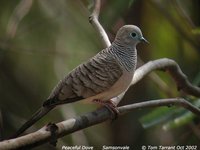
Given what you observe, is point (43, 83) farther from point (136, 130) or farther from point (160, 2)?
point (160, 2)

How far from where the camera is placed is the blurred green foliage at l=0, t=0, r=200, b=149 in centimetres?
320

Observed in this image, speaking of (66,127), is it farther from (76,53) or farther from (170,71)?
(76,53)

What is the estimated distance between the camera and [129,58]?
7.36 ft

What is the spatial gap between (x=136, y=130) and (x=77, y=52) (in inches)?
24.1

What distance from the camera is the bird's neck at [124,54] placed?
2213mm

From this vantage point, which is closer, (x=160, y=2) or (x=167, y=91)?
(x=167, y=91)

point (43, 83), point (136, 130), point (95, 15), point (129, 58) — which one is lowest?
point (136, 130)

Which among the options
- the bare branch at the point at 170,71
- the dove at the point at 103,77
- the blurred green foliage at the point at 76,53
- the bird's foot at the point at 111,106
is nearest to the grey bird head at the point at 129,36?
the dove at the point at 103,77

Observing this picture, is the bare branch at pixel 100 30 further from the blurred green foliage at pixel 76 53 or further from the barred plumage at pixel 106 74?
the blurred green foliage at pixel 76 53

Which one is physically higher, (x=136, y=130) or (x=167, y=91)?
(x=167, y=91)

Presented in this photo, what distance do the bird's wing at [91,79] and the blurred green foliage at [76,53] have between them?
723 mm

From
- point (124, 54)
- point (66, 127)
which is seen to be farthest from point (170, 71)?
point (66, 127)

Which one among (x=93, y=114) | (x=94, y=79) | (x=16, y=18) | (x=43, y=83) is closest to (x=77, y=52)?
(x=43, y=83)

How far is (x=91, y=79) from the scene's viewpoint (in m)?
2.15
